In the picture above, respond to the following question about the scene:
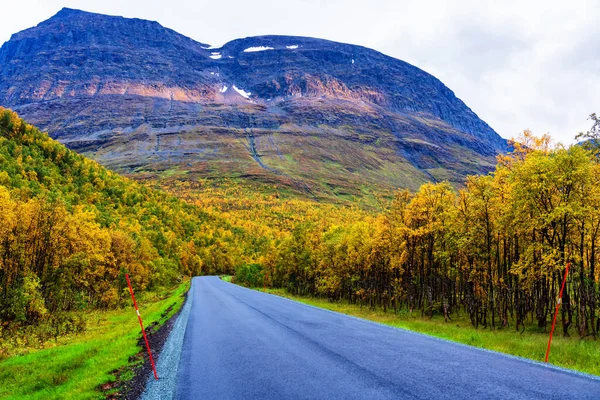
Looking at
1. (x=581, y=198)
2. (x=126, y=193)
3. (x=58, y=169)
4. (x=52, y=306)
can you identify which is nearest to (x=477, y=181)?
(x=581, y=198)

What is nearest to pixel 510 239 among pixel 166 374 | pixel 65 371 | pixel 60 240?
pixel 166 374

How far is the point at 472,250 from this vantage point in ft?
90.0

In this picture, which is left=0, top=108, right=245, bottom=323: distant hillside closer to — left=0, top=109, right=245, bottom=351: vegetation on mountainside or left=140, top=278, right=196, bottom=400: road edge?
left=0, top=109, right=245, bottom=351: vegetation on mountainside

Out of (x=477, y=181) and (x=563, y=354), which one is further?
(x=477, y=181)

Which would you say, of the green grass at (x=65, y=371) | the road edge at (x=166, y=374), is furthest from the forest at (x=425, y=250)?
the road edge at (x=166, y=374)

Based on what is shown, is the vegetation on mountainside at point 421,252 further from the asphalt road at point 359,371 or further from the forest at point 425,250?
the asphalt road at point 359,371

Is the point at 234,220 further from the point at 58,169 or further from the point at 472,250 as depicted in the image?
the point at 472,250

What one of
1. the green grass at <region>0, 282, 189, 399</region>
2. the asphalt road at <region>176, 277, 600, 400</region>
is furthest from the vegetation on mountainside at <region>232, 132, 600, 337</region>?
the green grass at <region>0, 282, 189, 399</region>

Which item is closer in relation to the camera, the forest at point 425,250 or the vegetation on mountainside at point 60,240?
the forest at point 425,250

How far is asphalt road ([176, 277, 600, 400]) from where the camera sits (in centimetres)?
832

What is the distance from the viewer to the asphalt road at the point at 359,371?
8.32m

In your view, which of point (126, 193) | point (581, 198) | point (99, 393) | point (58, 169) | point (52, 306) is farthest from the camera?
point (126, 193)

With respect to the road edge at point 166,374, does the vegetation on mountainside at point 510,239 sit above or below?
above

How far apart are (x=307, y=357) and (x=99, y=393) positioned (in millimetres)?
6106
